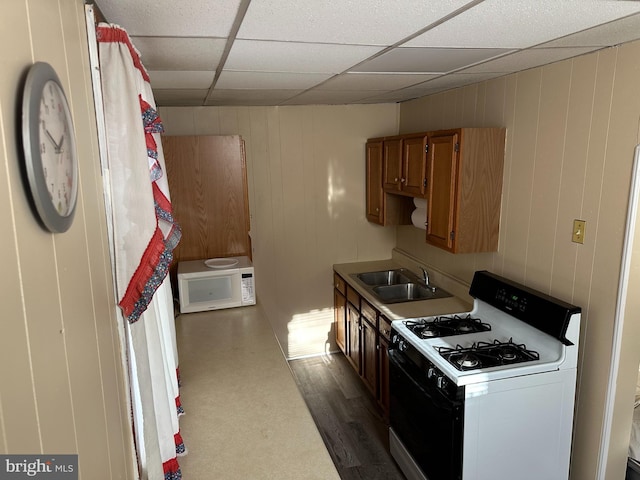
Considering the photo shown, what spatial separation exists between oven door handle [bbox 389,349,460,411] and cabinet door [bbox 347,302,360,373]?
3.04ft

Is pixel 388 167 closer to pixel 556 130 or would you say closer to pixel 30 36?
pixel 556 130

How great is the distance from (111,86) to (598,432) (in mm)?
2433

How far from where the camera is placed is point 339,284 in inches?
158

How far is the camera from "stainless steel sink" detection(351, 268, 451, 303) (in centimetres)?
344

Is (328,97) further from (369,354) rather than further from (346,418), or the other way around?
(346,418)

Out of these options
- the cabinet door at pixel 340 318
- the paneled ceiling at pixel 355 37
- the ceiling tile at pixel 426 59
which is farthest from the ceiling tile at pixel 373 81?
the cabinet door at pixel 340 318

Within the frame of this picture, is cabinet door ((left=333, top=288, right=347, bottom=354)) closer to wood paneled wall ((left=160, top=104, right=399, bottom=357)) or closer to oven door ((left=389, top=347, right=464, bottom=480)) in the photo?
wood paneled wall ((left=160, top=104, right=399, bottom=357))

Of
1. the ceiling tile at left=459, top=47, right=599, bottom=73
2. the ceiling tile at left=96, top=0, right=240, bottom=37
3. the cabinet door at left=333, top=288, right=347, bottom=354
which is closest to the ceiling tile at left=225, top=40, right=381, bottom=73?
the ceiling tile at left=96, top=0, right=240, bottom=37

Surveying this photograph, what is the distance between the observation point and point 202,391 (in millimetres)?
2080

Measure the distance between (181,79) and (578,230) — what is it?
82.9 inches


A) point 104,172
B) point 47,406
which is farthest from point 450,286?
point 47,406

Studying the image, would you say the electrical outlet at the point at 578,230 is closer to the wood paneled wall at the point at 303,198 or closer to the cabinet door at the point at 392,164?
the cabinet door at the point at 392,164

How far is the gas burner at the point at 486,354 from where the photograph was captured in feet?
7.09

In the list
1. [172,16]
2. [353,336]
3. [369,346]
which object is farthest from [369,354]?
[172,16]
